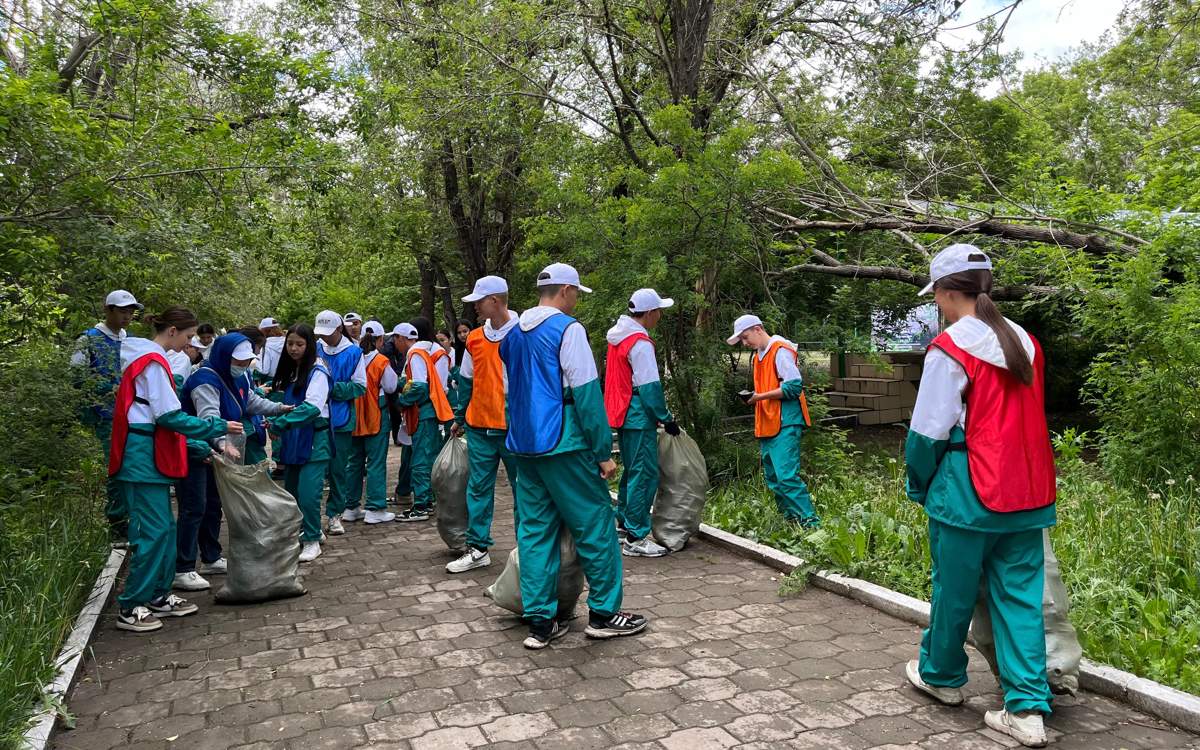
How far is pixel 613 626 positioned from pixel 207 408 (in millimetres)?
3091

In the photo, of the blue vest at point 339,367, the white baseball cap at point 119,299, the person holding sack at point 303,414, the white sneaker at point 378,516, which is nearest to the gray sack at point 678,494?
the person holding sack at point 303,414

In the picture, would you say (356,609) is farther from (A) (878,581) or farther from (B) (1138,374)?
(B) (1138,374)

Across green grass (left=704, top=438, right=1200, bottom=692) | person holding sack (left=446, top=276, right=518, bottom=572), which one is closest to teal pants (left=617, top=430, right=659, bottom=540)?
green grass (left=704, top=438, right=1200, bottom=692)

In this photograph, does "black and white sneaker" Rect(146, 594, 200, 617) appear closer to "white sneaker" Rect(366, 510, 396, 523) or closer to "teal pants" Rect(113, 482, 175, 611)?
"teal pants" Rect(113, 482, 175, 611)

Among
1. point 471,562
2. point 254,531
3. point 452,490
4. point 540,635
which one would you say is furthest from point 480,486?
point 540,635

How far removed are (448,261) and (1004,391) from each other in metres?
16.3

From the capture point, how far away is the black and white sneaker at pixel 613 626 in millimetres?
4969

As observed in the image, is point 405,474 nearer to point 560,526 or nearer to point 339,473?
point 339,473

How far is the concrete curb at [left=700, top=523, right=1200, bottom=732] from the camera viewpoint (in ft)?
12.3

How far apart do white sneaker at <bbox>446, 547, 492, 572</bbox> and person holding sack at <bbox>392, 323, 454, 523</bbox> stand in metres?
1.78

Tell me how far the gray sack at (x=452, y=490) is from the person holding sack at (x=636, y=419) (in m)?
1.20

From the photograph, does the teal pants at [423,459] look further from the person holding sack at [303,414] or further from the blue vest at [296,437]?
the blue vest at [296,437]

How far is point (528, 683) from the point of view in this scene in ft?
14.5

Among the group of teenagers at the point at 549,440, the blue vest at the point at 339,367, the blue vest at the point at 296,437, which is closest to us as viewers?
the group of teenagers at the point at 549,440
